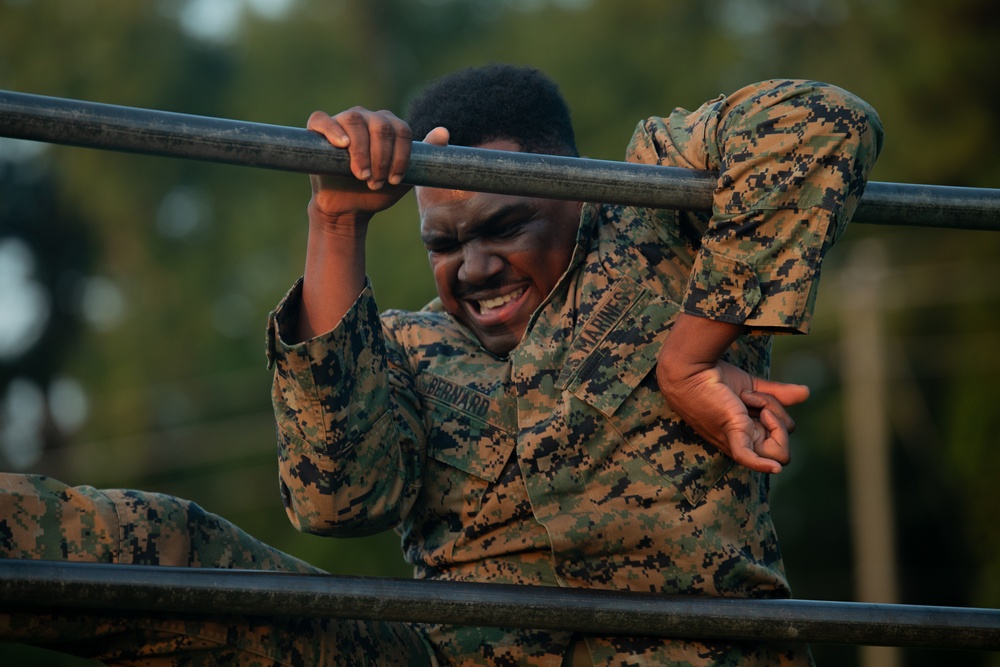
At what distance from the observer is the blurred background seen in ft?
51.3

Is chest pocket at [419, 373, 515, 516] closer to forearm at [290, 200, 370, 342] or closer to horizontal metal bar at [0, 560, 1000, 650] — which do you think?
forearm at [290, 200, 370, 342]

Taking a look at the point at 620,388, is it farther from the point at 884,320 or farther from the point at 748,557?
the point at 884,320

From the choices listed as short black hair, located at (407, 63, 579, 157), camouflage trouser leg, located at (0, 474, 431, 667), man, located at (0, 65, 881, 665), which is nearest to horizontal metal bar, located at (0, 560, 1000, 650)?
camouflage trouser leg, located at (0, 474, 431, 667)

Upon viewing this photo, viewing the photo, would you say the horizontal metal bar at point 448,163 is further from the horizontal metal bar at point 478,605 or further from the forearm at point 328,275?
the horizontal metal bar at point 478,605

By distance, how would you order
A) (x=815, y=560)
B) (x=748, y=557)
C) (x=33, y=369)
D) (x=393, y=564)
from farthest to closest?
(x=33, y=369), (x=815, y=560), (x=393, y=564), (x=748, y=557)

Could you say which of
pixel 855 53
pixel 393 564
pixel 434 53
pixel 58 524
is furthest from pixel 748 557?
pixel 434 53

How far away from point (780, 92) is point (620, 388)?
578 mm

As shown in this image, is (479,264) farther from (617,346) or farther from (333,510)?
(333,510)

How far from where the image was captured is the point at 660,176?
6.94 ft

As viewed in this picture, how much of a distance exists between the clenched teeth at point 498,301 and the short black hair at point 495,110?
338 mm

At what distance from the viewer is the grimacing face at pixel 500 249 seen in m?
2.81

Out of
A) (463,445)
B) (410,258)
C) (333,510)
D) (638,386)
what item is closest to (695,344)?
(638,386)

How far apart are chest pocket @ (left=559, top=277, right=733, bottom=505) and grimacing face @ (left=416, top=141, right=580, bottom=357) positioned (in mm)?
203

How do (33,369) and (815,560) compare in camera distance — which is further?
(33,369)
